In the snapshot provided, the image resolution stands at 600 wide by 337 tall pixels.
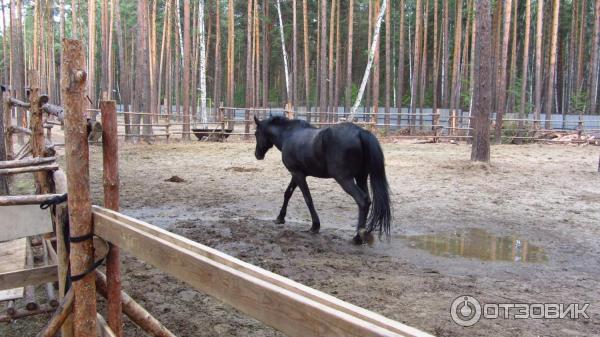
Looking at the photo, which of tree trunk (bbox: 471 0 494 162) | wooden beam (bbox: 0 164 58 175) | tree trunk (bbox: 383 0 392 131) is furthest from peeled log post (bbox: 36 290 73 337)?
tree trunk (bbox: 383 0 392 131)

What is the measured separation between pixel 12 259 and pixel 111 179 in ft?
7.22

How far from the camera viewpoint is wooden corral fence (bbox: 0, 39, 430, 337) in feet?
5.03

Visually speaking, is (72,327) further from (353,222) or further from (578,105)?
(578,105)

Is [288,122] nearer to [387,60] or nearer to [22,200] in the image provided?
[22,200]

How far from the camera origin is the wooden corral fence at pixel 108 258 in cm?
153

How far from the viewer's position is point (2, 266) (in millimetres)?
3938

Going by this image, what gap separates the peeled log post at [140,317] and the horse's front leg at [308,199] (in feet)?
10.9

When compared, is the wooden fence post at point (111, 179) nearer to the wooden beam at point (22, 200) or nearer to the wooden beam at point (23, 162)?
the wooden beam at point (22, 200)

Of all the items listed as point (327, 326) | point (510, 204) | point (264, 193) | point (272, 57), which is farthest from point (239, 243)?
point (272, 57)

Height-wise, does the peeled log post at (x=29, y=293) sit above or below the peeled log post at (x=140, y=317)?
below

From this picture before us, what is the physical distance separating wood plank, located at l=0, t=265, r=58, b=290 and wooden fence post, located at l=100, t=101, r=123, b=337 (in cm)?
83

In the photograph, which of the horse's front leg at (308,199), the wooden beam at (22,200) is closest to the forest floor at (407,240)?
the horse's front leg at (308,199)

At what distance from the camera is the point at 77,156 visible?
2.56 metres

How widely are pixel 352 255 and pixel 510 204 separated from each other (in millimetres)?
3888
